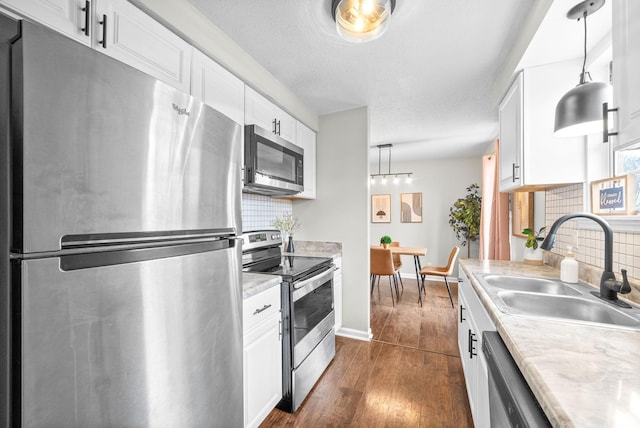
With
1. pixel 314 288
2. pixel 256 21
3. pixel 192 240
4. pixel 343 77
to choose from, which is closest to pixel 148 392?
pixel 192 240

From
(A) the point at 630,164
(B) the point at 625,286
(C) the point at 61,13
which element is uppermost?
(C) the point at 61,13

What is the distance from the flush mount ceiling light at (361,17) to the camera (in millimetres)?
1362

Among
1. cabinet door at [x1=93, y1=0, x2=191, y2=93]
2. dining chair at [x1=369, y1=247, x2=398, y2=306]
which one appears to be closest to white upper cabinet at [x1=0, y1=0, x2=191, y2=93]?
cabinet door at [x1=93, y1=0, x2=191, y2=93]

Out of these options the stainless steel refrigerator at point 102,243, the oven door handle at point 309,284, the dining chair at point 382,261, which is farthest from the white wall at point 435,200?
the stainless steel refrigerator at point 102,243

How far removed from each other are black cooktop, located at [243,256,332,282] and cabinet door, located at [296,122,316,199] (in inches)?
27.0

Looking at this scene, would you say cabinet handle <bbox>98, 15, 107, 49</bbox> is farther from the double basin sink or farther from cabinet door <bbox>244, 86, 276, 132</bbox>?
the double basin sink

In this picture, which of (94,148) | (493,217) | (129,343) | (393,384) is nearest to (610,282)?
(393,384)

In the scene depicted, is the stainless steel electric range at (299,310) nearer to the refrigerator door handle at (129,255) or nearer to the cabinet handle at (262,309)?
the cabinet handle at (262,309)

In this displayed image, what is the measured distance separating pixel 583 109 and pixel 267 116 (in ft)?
6.18

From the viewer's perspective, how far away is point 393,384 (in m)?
2.03

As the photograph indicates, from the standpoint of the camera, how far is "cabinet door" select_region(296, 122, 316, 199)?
8.84 feet

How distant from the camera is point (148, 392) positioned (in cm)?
77

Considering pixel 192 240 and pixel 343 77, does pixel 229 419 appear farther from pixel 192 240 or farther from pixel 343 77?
pixel 343 77

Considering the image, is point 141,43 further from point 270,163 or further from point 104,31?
point 270,163
